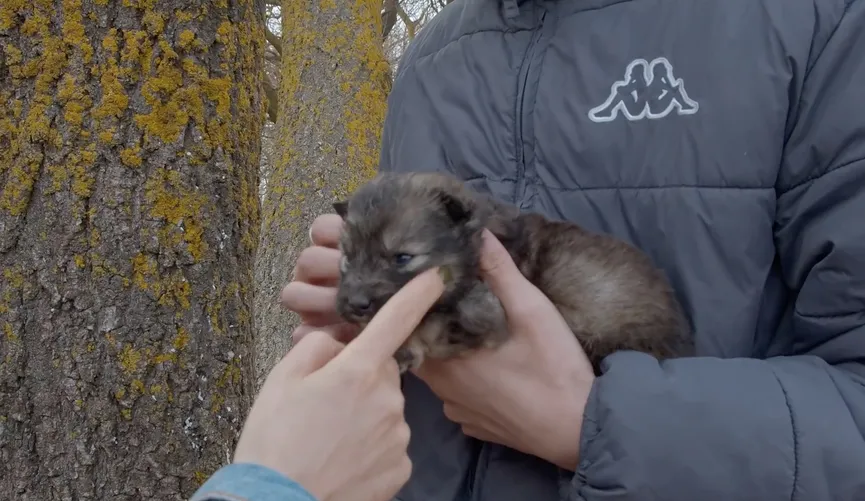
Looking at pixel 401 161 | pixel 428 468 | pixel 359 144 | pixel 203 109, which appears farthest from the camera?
pixel 359 144

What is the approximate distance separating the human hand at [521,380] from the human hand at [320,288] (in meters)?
0.38

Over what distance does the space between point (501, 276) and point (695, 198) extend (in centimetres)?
57

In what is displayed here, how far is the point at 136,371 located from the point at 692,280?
193 cm

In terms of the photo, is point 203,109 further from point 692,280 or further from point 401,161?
point 692,280

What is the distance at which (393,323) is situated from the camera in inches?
63.4

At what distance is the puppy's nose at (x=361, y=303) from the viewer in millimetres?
1966

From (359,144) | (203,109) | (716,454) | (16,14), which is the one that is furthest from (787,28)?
(359,144)

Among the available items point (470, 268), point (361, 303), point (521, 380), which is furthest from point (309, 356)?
point (470, 268)

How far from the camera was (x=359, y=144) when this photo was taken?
6523 millimetres

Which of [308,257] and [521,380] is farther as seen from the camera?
[308,257]

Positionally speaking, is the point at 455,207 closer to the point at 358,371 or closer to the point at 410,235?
the point at 410,235

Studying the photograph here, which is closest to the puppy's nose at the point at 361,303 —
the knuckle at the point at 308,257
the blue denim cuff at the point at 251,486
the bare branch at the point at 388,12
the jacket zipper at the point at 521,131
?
the knuckle at the point at 308,257

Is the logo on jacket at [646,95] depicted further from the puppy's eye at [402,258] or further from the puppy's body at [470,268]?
the puppy's eye at [402,258]

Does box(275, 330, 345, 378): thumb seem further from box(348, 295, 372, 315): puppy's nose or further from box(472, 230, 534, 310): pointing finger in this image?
box(472, 230, 534, 310): pointing finger
